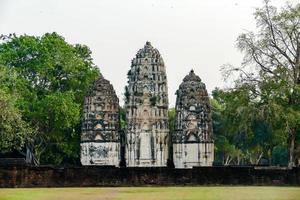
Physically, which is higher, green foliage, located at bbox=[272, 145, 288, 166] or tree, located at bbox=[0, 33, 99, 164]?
tree, located at bbox=[0, 33, 99, 164]

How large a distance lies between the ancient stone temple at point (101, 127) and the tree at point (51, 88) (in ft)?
3.67

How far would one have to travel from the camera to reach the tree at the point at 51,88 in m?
50.5

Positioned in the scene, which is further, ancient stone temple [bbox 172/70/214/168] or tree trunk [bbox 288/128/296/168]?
ancient stone temple [bbox 172/70/214/168]

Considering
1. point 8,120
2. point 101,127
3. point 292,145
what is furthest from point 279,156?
point 8,120

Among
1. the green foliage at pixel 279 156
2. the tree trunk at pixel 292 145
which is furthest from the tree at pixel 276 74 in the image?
the green foliage at pixel 279 156

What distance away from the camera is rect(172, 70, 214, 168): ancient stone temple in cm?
5053

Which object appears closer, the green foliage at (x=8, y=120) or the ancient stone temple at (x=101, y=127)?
the green foliage at (x=8, y=120)

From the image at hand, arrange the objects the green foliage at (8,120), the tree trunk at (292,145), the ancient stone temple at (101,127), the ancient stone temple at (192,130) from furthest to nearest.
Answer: the ancient stone temple at (101,127), the ancient stone temple at (192,130), the tree trunk at (292,145), the green foliage at (8,120)

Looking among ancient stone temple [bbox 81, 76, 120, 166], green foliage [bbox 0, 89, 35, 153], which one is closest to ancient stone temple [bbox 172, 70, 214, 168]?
ancient stone temple [bbox 81, 76, 120, 166]

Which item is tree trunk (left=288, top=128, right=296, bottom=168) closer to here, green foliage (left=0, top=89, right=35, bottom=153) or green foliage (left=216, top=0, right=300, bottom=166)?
green foliage (left=216, top=0, right=300, bottom=166)

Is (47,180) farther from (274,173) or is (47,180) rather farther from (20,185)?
(274,173)

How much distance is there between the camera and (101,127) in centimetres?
5141

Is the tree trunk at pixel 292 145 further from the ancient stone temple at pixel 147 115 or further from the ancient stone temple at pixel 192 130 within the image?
the ancient stone temple at pixel 147 115

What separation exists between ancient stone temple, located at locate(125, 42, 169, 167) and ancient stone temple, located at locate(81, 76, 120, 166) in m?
1.17
